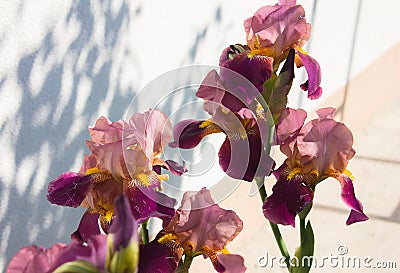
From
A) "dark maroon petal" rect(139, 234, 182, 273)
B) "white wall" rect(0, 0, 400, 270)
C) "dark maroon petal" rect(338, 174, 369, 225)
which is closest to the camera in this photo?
"dark maroon petal" rect(139, 234, 182, 273)

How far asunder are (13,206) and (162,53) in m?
0.72

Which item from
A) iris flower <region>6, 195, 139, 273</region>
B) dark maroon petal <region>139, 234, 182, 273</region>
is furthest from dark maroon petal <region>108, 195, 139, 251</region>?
dark maroon petal <region>139, 234, 182, 273</region>

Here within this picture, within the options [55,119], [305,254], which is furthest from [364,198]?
[305,254]

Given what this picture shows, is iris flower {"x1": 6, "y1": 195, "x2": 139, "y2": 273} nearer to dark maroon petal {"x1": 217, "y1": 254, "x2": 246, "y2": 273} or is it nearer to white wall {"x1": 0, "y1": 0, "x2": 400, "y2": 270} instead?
dark maroon petal {"x1": 217, "y1": 254, "x2": 246, "y2": 273}

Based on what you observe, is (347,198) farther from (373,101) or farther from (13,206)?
(373,101)

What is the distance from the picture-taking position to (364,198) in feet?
9.36

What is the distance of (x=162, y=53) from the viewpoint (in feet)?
6.20

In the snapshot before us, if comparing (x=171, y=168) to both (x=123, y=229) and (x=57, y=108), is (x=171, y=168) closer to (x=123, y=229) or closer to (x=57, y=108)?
(x=123, y=229)

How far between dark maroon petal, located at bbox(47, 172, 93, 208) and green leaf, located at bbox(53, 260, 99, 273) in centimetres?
33

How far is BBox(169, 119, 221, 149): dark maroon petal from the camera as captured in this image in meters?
0.87

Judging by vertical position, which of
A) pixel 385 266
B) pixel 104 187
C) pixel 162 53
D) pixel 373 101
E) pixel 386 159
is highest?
pixel 373 101

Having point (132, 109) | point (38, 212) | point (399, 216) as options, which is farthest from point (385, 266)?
point (132, 109)

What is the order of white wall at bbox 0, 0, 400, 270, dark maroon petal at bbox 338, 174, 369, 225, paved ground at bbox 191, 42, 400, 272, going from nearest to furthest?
dark maroon petal at bbox 338, 174, 369, 225
white wall at bbox 0, 0, 400, 270
paved ground at bbox 191, 42, 400, 272

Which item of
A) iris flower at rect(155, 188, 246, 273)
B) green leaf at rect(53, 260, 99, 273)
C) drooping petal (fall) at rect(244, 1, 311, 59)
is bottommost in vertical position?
green leaf at rect(53, 260, 99, 273)
